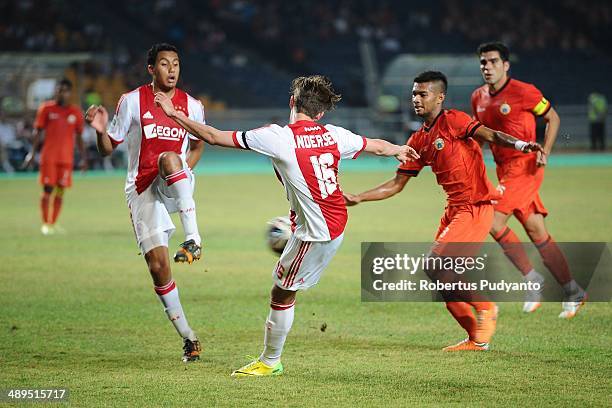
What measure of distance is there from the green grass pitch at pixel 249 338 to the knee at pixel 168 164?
1.43 meters

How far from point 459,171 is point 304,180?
5.63 feet

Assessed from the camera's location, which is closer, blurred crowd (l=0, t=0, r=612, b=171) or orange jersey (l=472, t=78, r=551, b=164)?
orange jersey (l=472, t=78, r=551, b=164)

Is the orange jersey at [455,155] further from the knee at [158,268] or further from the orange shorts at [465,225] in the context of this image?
the knee at [158,268]

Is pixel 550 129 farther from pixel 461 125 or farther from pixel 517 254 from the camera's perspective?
pixel 461 125

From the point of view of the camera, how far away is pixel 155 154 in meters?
8.04

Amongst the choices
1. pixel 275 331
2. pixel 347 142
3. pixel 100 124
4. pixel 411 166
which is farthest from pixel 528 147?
pixel 100 124

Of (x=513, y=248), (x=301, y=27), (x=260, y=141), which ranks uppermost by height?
(x=301, y=27)

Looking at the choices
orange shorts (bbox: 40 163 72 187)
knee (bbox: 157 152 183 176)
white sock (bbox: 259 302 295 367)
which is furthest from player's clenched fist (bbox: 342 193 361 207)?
orange shorts (bbox: 40 163 72 187)

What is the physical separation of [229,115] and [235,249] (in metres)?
21.8

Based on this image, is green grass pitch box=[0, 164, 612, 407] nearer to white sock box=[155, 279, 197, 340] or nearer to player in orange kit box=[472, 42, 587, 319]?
white sock box=[155, 279, 197, 340]

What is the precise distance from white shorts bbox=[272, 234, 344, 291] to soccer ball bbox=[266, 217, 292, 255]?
51 cm

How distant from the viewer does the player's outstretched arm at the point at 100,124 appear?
768cm

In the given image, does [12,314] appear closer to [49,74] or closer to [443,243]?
[443,243]

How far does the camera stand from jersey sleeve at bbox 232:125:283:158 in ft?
22.8
